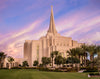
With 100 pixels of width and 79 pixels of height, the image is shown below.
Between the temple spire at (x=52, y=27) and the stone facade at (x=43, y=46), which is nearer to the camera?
the stone facade at (x=43, y=46)

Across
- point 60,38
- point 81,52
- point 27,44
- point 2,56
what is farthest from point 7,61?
point 81,52

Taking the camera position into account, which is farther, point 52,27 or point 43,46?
point 52,27

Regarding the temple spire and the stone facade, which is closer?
the stone facade

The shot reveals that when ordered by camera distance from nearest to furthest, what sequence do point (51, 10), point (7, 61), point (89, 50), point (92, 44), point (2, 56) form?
point (89, 50) → point (92, 44) → point (2, 56) → point (7, 61) → point (51, 10)

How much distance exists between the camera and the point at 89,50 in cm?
5878

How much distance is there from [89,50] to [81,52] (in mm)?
3773

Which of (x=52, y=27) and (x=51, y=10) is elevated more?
(x=51, y=10)

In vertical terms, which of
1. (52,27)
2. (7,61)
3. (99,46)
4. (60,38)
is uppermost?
(52,27)

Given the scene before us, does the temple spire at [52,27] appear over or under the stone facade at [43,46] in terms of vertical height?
over

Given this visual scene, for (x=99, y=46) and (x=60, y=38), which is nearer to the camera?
(x=99, y=46)

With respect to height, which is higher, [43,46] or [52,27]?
[52,27]

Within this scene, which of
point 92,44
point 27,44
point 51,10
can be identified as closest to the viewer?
point 92,44

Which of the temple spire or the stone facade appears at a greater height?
the temple spire

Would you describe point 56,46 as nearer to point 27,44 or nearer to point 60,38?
point 60,38
